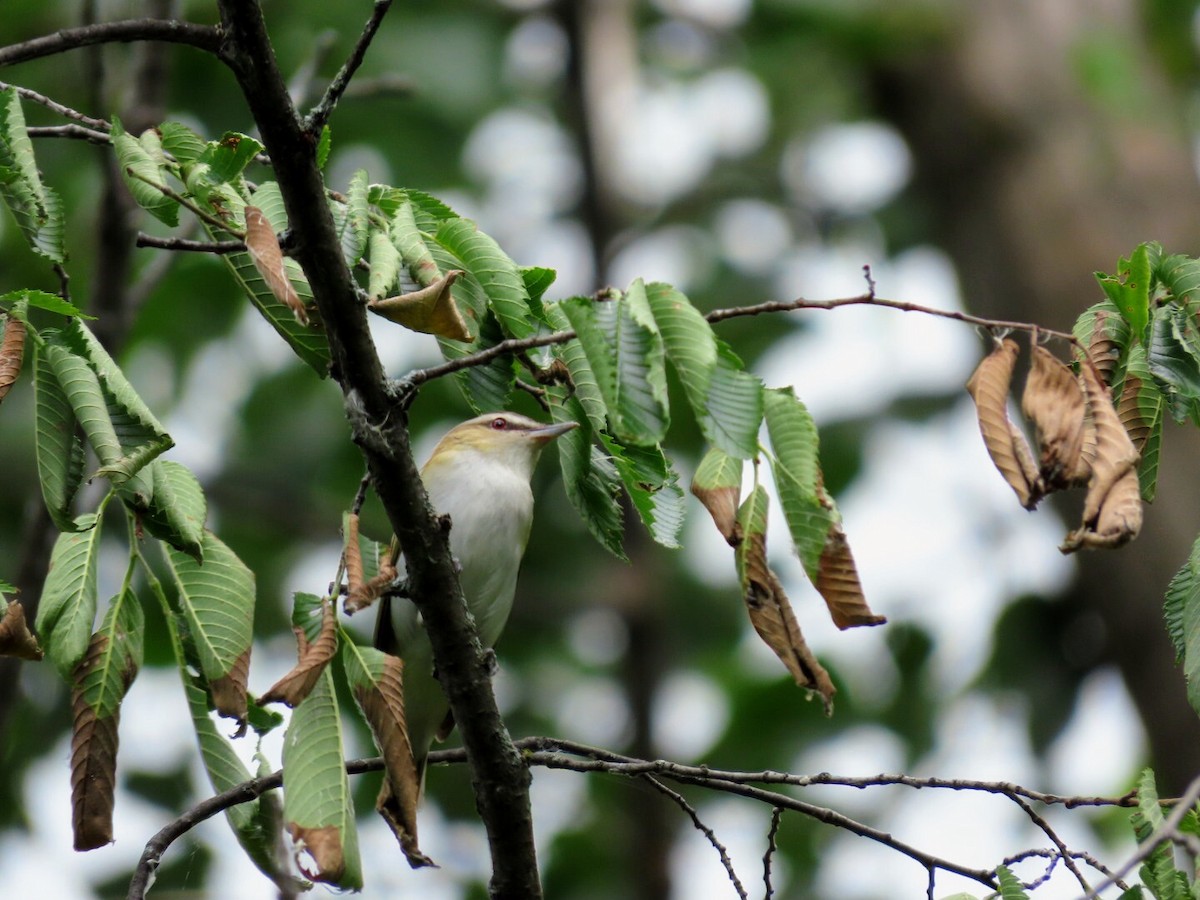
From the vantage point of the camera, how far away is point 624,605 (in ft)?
28.3

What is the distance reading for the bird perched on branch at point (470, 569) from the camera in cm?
500

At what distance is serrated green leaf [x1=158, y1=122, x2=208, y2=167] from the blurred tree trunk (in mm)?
5920

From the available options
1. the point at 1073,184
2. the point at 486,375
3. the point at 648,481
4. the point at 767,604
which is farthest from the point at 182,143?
the point at 1073,184

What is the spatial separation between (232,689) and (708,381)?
1.10 m

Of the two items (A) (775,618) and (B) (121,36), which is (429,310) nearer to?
(B) (121,36)

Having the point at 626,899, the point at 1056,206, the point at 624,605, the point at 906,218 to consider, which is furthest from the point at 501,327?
the point at 906,218

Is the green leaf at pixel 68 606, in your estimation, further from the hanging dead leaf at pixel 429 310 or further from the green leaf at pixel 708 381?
the green leaf at pixel 708 381

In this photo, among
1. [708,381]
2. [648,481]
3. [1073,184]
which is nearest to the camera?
[708,381]

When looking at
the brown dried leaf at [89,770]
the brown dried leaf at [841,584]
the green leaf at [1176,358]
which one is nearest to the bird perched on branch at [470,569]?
the brown dried leaf at [89,770]

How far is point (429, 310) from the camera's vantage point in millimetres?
2309

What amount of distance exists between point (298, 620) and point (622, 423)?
90 centimetres

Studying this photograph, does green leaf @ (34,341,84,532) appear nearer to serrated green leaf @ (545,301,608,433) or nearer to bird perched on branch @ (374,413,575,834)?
serrated green leaf @ (545,301,608,433)

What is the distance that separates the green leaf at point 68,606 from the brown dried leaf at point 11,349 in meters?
0.30

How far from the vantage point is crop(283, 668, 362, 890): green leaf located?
7.77ft
